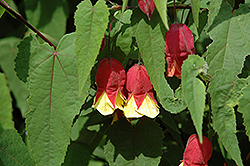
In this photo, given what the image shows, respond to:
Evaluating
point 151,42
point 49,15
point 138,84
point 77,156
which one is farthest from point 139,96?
point 49,15

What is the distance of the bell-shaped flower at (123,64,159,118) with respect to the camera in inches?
26.9

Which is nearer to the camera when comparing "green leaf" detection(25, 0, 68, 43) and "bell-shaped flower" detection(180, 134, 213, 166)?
"bell-shaped flower" detection(180, 134, 213, 166)

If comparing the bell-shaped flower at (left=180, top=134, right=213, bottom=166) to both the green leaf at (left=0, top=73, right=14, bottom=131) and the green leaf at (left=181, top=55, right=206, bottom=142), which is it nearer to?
the green leaf at (left=181, top=55, right=206, bottom=142)

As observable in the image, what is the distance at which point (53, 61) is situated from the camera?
0.70 meters

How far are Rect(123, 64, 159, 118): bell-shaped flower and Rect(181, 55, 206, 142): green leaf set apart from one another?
0.44 feet

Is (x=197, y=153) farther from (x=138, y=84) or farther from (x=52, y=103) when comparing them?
(x=52, y=103)

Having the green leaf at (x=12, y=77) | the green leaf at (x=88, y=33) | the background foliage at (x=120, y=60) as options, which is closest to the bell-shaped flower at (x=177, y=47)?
the background foliage at (x=120, y=60)

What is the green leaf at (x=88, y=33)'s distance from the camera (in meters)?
0.58

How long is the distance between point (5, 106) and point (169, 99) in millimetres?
784

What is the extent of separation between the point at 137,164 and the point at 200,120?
11.2 inches

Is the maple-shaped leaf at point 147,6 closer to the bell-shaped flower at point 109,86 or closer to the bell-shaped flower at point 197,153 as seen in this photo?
the bell-shaped flower at point 109,86

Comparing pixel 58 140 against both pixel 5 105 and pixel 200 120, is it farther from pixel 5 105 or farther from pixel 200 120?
pixel 5 105

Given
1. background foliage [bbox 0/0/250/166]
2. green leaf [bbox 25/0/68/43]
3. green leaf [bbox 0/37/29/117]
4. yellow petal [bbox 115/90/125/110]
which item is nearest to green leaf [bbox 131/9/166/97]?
background foliage [bbox 0/0/250/166]

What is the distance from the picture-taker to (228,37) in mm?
656
